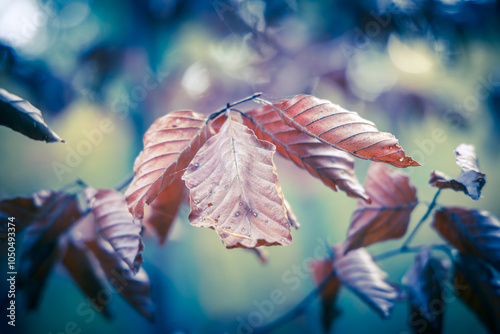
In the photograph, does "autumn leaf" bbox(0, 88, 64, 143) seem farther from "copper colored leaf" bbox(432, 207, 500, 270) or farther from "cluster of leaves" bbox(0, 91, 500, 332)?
"copper colored leaf" bbox(432, 207, 500, 270)

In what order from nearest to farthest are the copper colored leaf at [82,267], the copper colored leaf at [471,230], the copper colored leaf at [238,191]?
1. the copper colored leaf at [238,191]
2. the copper colored leaf at [471,230]
3. the copper colored leaf at [82,267]

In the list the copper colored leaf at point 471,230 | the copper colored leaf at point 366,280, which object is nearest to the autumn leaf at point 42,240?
the copper colored leaf at point 366,280

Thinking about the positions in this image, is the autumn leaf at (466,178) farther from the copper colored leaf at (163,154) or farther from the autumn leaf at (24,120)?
the autumn leaf at (24,120)

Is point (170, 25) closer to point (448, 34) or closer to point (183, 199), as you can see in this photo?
point (183, 199)

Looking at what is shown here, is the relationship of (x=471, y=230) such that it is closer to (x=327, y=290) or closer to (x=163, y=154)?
(x=327, y=290)

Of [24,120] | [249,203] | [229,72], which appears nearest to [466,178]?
[249,203]
